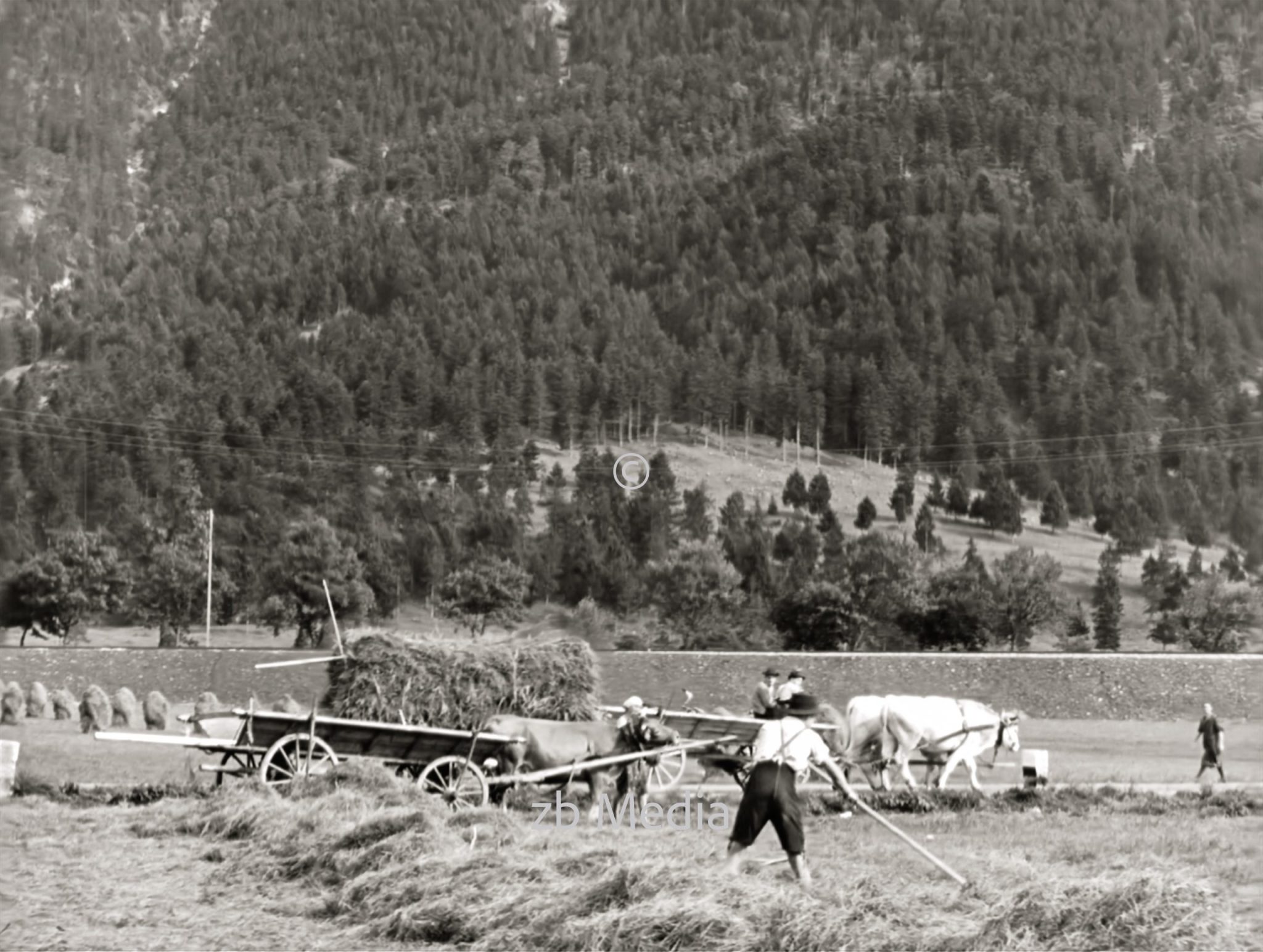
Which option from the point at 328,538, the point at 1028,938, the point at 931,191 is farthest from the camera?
the point at 931,191

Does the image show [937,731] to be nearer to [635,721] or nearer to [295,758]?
[635,721]

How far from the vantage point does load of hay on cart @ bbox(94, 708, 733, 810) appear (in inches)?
555

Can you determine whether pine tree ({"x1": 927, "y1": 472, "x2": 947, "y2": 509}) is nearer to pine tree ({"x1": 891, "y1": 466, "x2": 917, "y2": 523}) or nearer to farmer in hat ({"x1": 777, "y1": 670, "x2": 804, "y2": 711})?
pine tree ({"x1": 891, "y1": 466, "x2": 917, "y2": 523})

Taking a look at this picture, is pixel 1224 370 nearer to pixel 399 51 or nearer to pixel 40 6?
pixel 399 51

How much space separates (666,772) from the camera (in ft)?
55.7

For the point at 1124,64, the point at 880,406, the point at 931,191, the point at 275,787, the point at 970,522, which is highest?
the point at 1124,64

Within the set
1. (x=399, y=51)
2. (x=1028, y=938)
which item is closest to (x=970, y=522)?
(x=399, y=51)

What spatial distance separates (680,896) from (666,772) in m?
9.44

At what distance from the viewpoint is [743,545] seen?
36.2 meters

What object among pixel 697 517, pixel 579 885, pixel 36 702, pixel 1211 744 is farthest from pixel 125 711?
pixel 579 885

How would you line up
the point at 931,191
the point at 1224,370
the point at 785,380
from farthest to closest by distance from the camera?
the point at 931,191
the point at 1224,370
the point at 785,380

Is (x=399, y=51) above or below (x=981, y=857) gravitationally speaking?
above

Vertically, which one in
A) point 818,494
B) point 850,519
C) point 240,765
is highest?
point 818,494

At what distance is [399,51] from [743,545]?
65.5 ft
